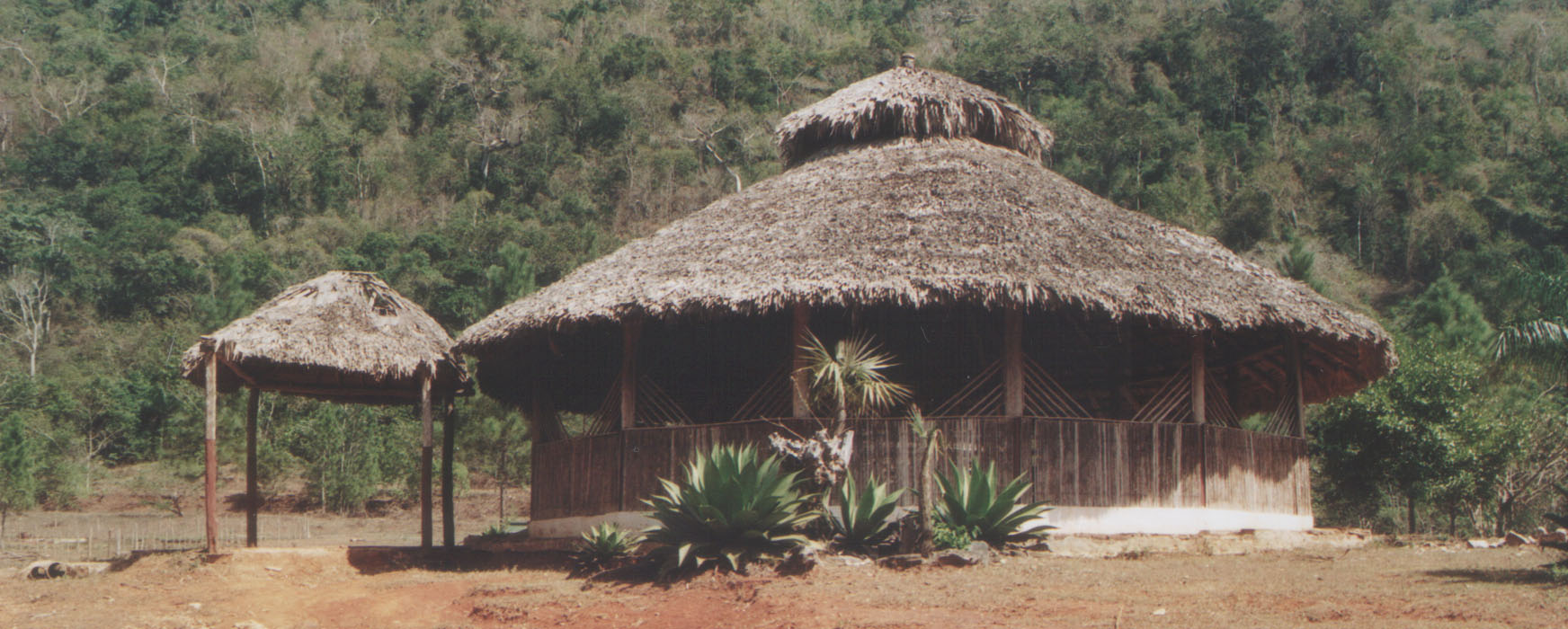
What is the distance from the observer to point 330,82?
57406 mm

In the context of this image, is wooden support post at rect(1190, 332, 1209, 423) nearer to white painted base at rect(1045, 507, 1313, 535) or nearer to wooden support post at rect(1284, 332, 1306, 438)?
white painted base at rect(1045, 507, 1313, 535)

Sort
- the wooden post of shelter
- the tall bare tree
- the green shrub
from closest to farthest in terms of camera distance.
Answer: the green shrub, the wooden post of shelter, the tall bare tree

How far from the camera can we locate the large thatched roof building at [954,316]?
12086 mm

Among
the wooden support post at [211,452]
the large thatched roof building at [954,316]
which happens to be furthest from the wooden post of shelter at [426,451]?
the wooden support post at [211,452]

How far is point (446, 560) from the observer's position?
532 inches

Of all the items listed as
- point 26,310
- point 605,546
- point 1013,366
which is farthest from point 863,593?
point 26,310

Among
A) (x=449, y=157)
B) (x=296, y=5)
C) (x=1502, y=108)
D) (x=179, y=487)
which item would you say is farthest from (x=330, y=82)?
(x=1502, y=108)

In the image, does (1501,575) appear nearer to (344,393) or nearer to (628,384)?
(628,384)

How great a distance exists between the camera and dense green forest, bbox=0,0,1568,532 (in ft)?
112

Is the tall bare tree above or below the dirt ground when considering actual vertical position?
above

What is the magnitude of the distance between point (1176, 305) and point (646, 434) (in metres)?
5.11

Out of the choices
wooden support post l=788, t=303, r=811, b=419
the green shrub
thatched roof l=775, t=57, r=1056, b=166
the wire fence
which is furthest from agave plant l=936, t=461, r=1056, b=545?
the wire fence

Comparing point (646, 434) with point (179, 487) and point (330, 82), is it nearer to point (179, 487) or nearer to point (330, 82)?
point (179, 487)

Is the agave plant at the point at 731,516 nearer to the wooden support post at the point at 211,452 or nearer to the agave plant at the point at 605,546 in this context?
the agave plant at the point at 605,546
